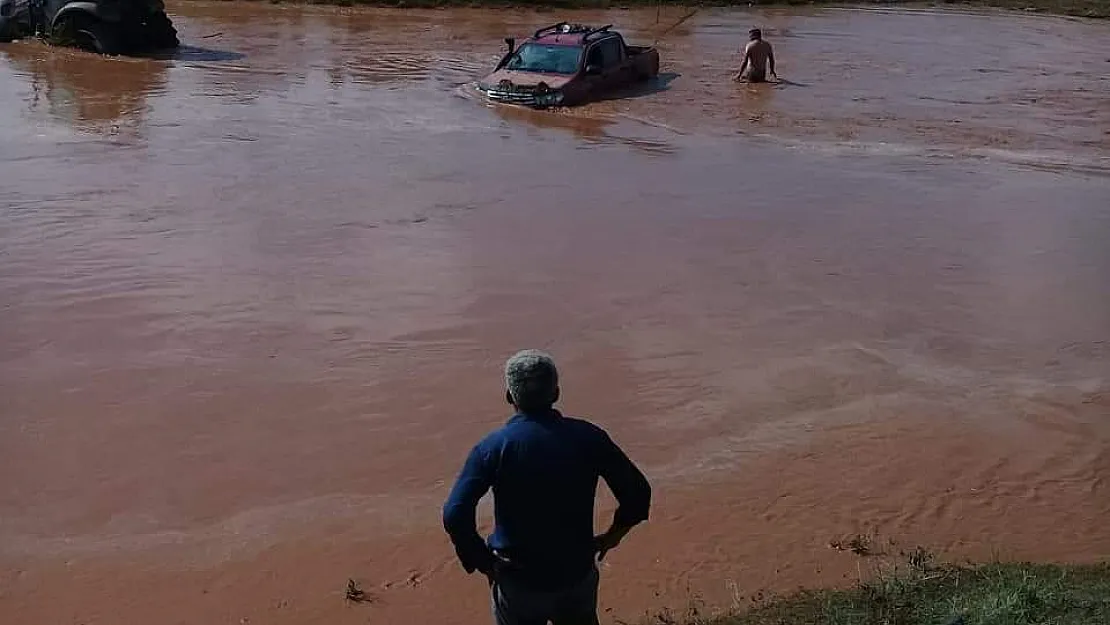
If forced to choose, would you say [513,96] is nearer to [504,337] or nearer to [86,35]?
[86,35]

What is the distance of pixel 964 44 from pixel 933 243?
58.5ft

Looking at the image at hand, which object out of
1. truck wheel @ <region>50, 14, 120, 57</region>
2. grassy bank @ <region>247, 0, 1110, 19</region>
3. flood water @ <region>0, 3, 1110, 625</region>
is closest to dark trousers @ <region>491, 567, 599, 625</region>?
flood water @ <region>0, 3, 1110, 625</region>

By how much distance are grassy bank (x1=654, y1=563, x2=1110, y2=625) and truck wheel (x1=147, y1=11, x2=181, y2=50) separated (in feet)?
69.9

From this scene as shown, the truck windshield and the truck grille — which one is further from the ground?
the truck windshield

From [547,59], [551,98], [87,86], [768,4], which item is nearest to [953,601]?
[551,98]

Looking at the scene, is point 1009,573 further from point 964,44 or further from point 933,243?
point 964,44

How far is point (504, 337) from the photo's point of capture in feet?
29.7

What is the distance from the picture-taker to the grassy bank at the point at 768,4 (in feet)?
109

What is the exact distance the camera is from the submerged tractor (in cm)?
2270

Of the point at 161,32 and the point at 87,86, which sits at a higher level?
the point at 161,32

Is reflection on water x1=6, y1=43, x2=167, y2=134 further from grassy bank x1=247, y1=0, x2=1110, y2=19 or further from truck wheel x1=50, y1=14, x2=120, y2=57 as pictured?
grassy bank x1=247, y1=0, x2=1110, y2=19

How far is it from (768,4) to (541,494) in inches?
1403

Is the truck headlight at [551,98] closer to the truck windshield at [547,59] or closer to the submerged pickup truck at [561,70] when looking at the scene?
the submerged pickup truck at [561,70]

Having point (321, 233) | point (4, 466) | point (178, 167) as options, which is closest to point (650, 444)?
point (4, 466)
